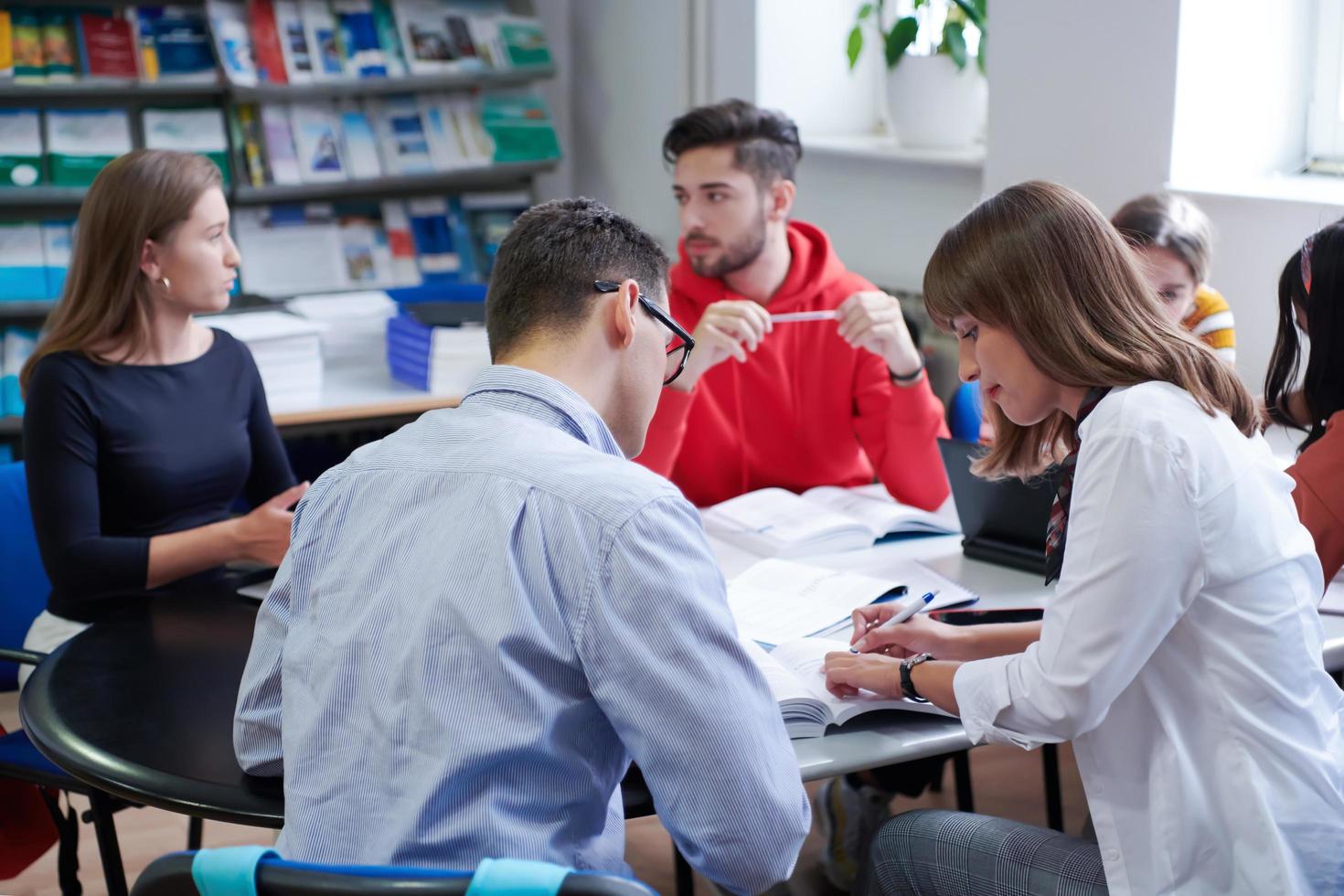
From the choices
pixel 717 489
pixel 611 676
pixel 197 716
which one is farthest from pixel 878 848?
pixel 717 489

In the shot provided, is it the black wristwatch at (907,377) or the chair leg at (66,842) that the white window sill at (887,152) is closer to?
the black wristwatch at (907,377)

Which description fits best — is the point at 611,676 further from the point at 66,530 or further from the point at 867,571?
the point at 66,530

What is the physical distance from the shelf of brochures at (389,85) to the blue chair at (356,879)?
11.7 feet

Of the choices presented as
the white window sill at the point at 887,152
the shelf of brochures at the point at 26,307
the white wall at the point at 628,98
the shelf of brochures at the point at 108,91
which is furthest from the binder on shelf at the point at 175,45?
the white window sill at the point at 887,152

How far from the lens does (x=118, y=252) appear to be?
84.7 inches

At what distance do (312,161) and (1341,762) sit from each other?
3.64 m

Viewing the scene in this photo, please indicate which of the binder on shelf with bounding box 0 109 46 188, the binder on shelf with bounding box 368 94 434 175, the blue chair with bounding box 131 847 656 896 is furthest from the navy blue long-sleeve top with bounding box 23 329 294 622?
the binder on shelf with bounding box 368 94 434 175

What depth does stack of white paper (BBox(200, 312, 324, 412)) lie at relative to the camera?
3.15m

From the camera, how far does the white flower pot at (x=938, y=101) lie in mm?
3537

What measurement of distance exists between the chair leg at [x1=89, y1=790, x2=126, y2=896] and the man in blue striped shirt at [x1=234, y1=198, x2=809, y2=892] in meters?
0.73

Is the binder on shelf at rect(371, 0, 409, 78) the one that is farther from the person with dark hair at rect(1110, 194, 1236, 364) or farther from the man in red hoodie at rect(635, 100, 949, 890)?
the person with dark hair at rect(1110, 194, 1236, 364)

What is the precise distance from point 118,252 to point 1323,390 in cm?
177

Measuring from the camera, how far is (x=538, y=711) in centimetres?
107

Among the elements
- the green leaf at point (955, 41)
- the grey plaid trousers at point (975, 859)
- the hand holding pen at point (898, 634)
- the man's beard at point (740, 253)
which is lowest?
the grey plaid trousers at point (975, 859)
